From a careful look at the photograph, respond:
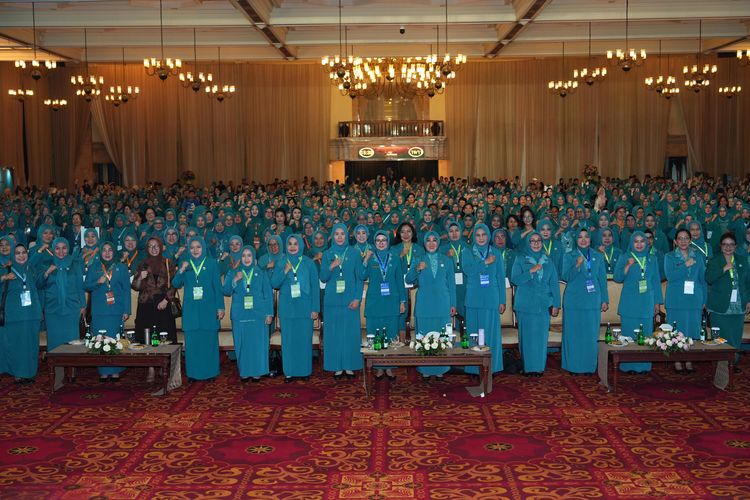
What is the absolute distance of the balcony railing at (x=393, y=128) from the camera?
106 ft

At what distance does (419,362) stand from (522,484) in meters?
2.31

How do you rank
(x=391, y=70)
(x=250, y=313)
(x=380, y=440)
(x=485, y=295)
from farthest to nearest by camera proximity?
(x=391, y=70)
(x=485, y=295)
(x=250, y=313)
(x=380, y=440)

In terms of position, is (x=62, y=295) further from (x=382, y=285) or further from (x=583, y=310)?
(x=583, y=310)

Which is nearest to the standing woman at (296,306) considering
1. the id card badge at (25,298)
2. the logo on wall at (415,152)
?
the id card badge at (25,298)

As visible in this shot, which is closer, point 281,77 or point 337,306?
point 337,306

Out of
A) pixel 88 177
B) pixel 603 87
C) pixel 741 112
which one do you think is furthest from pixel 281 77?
pixel 741 112

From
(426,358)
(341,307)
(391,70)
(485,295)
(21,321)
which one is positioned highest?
(391,70)

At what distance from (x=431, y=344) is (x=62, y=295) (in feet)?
14.0

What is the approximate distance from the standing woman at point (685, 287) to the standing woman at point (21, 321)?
23.6ft

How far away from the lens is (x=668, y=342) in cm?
833

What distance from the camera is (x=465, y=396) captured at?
8.51 metres

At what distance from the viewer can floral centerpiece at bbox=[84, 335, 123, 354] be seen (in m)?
8.39

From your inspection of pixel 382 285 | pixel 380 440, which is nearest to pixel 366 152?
pixel 382 285

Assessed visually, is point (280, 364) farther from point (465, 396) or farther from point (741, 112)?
point (741, 112)
